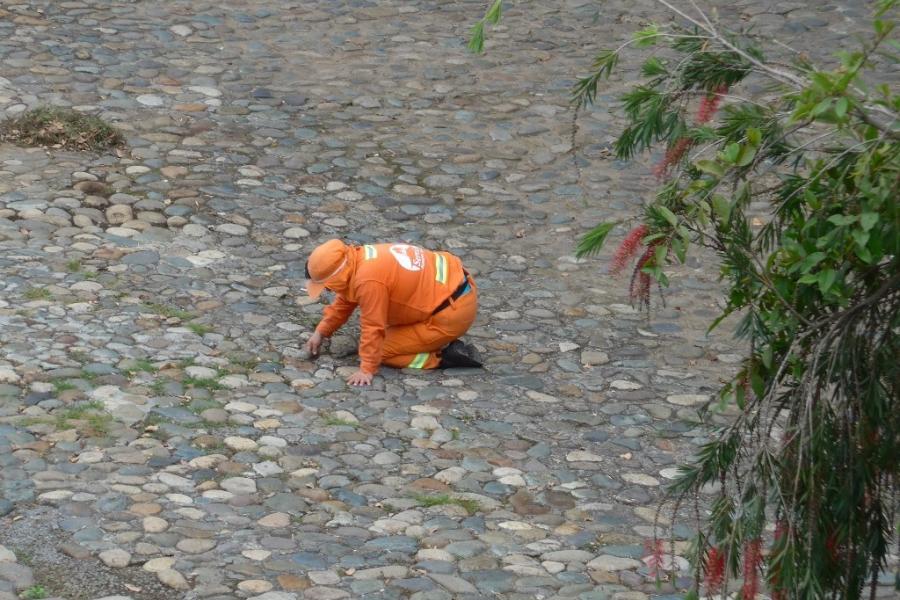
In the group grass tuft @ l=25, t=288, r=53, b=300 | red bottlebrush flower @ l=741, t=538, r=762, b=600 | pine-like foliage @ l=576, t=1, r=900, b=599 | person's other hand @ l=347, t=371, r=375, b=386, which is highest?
pine-like foliage @ l=576, t=1, r=900, b=599

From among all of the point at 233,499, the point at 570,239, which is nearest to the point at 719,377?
the point at 570,239

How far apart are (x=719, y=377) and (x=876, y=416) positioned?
139 inches

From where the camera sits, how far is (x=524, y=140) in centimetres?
1105

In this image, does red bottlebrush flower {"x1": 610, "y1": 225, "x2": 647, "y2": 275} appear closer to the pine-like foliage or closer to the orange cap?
the pine-like foliage

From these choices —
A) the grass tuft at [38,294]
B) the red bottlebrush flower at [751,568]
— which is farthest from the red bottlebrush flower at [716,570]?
the grass tuft at [38,294]

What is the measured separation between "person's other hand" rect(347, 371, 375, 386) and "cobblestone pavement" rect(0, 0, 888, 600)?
0.30 feet

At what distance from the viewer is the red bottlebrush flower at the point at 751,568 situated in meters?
3.82

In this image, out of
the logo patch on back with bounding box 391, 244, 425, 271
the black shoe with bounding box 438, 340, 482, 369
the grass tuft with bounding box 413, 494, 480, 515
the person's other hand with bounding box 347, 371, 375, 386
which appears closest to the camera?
the grass tuft with bounding box 413, 494, 480, 515

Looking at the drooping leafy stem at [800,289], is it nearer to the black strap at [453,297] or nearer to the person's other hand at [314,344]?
the black strap at [453,297]

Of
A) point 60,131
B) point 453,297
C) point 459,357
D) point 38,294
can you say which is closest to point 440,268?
point 453,297

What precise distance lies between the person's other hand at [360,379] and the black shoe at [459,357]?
20.0 inches

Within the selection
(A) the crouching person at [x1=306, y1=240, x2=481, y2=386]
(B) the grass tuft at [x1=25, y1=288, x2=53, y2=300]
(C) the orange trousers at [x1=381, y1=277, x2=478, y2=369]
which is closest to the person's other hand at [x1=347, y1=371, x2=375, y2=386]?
(A) the crouching person at [x1=306, y1=240, x2=481, y2=386]

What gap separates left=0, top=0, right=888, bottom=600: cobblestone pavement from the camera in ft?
18.7

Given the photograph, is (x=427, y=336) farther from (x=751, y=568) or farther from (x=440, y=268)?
(x=751, y=568)
